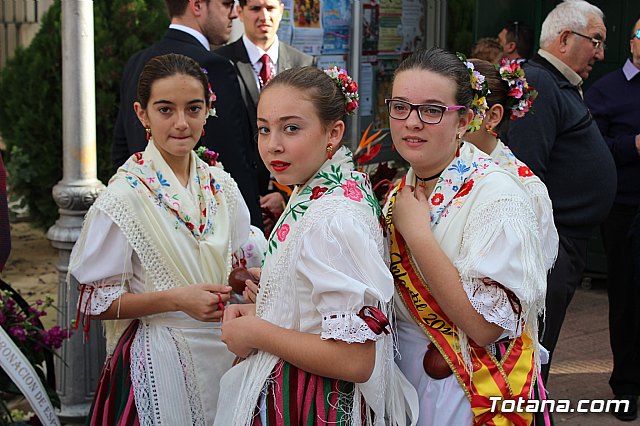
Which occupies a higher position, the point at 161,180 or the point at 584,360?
the point at 161,180

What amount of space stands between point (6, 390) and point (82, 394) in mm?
947

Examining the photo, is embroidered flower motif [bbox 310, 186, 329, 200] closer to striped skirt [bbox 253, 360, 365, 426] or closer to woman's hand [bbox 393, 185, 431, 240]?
woman's hand [bbox 393, 185, 431, 240]

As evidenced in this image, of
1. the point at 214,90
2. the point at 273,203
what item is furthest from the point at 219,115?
the point at 273,203

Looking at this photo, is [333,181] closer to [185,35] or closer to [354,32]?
[185,35]

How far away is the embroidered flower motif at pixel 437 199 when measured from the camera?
8.63ft

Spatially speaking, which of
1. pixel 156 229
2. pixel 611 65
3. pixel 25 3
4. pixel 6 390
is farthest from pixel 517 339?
pixel 25 3

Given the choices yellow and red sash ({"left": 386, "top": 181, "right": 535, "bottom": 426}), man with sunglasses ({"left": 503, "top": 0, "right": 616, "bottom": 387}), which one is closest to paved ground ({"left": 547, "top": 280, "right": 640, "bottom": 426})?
man with sunglasses ({"left": 503, "top": 0, "right": 616, "bottom": 387})

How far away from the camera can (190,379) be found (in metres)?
3.04

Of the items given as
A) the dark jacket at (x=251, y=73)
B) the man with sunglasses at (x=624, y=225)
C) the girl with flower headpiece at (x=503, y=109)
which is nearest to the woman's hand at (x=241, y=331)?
the girl with flower headpiece at (x=503, y=109)

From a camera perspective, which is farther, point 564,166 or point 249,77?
point 249,77

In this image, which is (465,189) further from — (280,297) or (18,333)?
(18,333)

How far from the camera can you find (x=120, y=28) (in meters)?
7.62

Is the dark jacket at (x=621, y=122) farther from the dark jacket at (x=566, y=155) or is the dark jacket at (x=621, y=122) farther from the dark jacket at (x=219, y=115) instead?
the dark jacket at (x=219, y=115)

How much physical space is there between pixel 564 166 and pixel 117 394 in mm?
2423
